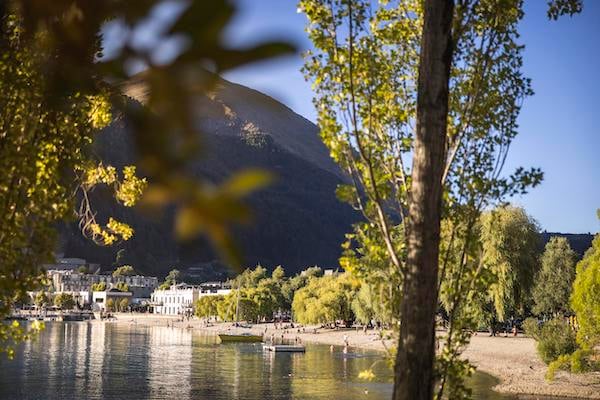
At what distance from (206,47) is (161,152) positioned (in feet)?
0.49

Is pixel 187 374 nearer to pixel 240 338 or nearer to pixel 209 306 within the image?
pixel 240 338

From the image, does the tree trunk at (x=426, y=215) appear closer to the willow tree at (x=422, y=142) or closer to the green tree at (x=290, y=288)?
the willow tree at (x=422, y=142)

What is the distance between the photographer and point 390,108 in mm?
10172

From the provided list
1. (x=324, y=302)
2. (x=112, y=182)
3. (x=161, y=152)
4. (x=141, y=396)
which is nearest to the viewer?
(x=161, y=152)

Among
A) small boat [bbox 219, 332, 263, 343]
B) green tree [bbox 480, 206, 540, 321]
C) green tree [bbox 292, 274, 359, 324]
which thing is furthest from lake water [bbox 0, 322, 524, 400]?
green tree [bbox 292, 274, 359, 324]

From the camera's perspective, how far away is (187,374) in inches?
2318

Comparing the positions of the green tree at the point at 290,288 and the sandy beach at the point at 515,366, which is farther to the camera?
the green tree at the point at 290,288

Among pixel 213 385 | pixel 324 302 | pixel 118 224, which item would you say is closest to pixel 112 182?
pixel 118 224

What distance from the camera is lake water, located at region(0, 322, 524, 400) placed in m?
46.4

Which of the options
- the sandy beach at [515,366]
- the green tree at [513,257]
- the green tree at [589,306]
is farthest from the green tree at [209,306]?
the green tree at [589,306]

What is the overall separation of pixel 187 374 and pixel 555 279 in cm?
4517

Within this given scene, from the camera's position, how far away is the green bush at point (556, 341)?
44.5 meters

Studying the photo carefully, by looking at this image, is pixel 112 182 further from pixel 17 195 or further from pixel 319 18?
pixel 319 18

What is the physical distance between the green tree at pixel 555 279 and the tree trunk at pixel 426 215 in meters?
75.2
